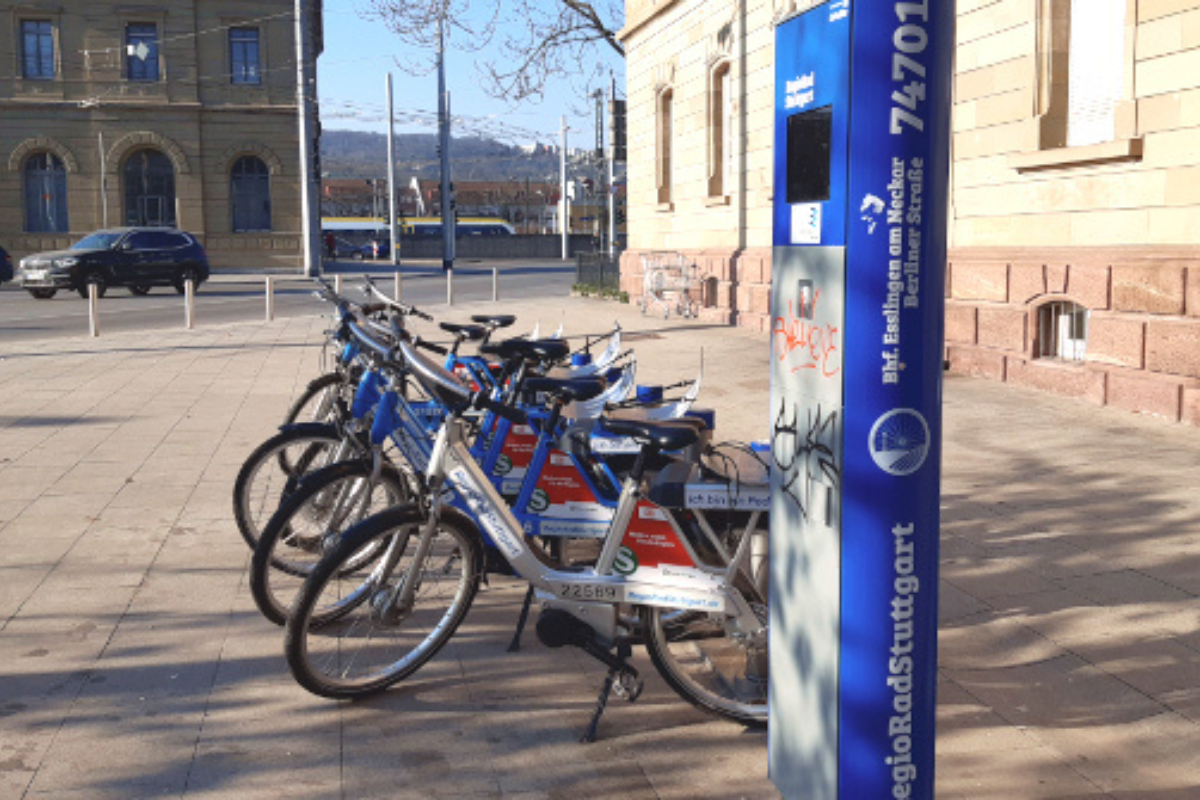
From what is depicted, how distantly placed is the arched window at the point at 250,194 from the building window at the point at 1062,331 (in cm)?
4183

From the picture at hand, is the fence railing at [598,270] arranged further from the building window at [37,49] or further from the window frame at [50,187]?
the building window at [37,49]

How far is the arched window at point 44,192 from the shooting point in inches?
1850

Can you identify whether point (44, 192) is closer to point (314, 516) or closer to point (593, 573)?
point (314, 516)

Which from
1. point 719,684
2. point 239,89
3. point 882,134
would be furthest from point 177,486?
point 239,89

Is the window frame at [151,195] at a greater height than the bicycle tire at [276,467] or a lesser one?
greater

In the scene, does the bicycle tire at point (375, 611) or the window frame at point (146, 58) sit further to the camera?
the window frame at point (146, 58)

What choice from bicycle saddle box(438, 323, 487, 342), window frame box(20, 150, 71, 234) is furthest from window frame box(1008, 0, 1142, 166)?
window frame box(20, 150, 71, 234)

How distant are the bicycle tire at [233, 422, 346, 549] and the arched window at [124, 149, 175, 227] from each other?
4495 cm

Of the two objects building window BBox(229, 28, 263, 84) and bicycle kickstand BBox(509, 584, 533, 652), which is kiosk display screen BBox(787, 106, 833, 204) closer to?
bicycle kickstand BBox(509, 584, 533, 652)

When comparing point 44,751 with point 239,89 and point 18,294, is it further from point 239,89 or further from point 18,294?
point 239,89

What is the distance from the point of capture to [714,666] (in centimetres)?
448

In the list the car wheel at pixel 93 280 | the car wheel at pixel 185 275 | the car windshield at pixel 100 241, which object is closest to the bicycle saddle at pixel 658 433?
the car wheel at pixel 93 280

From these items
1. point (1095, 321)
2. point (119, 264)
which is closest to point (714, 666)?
point (1095, 321)

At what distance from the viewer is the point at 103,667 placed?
182 inches
